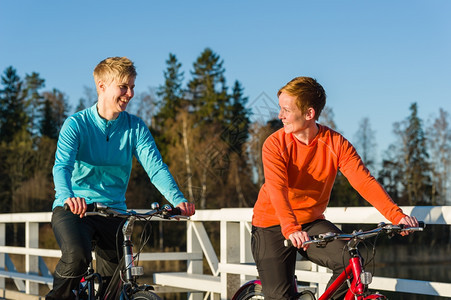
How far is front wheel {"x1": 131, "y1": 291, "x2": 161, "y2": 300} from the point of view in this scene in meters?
4.05

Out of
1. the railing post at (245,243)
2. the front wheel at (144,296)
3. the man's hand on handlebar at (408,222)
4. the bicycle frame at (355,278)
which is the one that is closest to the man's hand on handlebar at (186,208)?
the front wheel at (144,296)

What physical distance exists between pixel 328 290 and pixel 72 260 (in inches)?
58.1

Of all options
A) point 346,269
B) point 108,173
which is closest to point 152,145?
point 108,173

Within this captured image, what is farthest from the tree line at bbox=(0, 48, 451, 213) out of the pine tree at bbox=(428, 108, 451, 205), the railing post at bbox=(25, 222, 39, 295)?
the railing post at bbox=(25, 222, 39, 295)

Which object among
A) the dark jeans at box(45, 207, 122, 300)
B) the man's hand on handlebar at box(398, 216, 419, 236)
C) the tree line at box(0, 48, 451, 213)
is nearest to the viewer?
the man's hand on handlebar at box(398, 216, 419, 236)

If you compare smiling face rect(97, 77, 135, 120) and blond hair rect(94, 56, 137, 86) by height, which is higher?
blond hair rect(94, 56, 137, 86)

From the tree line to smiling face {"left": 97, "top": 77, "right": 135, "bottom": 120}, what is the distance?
38.2 m

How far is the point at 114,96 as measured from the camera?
14.7ft

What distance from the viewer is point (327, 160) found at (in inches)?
162

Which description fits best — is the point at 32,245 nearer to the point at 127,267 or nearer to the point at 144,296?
the point at 127,267

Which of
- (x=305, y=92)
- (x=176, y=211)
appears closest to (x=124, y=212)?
(x=176, y=211)

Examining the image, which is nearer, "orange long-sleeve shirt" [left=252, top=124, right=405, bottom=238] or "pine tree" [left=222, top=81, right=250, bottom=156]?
"orange long-sleeve shirt" [left=252, top=124, right=405, bottom=238]

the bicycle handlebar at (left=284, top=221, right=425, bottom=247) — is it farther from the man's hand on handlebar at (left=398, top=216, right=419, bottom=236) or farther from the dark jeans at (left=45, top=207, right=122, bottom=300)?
the dark jeans at (left=45, top=207, right=122, bottom=300)

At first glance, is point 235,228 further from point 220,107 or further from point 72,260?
point 220,107
